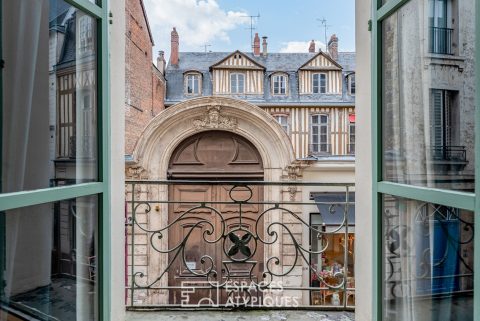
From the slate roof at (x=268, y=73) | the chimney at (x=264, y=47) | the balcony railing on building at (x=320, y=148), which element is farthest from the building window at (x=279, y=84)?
the balcony railing on building at (x=320, y=148)

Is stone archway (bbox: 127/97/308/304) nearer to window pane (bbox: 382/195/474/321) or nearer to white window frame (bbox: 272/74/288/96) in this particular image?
window pane (bbox: 382/195/474/321)

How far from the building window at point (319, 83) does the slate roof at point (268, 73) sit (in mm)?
160

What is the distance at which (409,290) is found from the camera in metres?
0.95

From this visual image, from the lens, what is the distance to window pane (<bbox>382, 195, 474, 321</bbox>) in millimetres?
736

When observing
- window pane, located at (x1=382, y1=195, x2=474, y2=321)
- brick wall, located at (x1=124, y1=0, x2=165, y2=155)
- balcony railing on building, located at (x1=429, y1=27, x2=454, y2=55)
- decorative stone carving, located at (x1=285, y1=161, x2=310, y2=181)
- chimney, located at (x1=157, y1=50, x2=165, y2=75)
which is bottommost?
window pane, located at (x1=382, y1=195, x2=474, y2=321)

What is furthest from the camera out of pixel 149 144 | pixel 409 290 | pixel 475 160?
pixel 149 144

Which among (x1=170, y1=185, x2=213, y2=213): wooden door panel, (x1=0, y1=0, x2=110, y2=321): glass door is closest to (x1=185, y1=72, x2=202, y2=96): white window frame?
(x1=170, y1=185, x2=213, y2=213): wooden door panel

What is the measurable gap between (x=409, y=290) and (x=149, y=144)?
4.27 m

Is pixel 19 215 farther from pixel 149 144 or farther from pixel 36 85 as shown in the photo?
pixel 149 144

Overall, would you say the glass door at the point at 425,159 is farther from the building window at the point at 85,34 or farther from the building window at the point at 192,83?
the building window at the point at 192,83

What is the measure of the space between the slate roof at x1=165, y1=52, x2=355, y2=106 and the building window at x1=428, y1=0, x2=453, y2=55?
794cm

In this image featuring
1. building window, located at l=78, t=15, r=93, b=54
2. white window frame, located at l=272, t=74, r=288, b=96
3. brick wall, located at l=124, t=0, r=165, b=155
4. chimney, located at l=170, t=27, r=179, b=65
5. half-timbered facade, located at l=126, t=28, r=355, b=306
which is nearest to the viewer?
building window, located at l=78, t=15, r=93, b=54

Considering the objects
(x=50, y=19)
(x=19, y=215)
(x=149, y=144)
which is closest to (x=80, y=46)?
(x=50, y=19)

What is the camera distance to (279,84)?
9.09m
